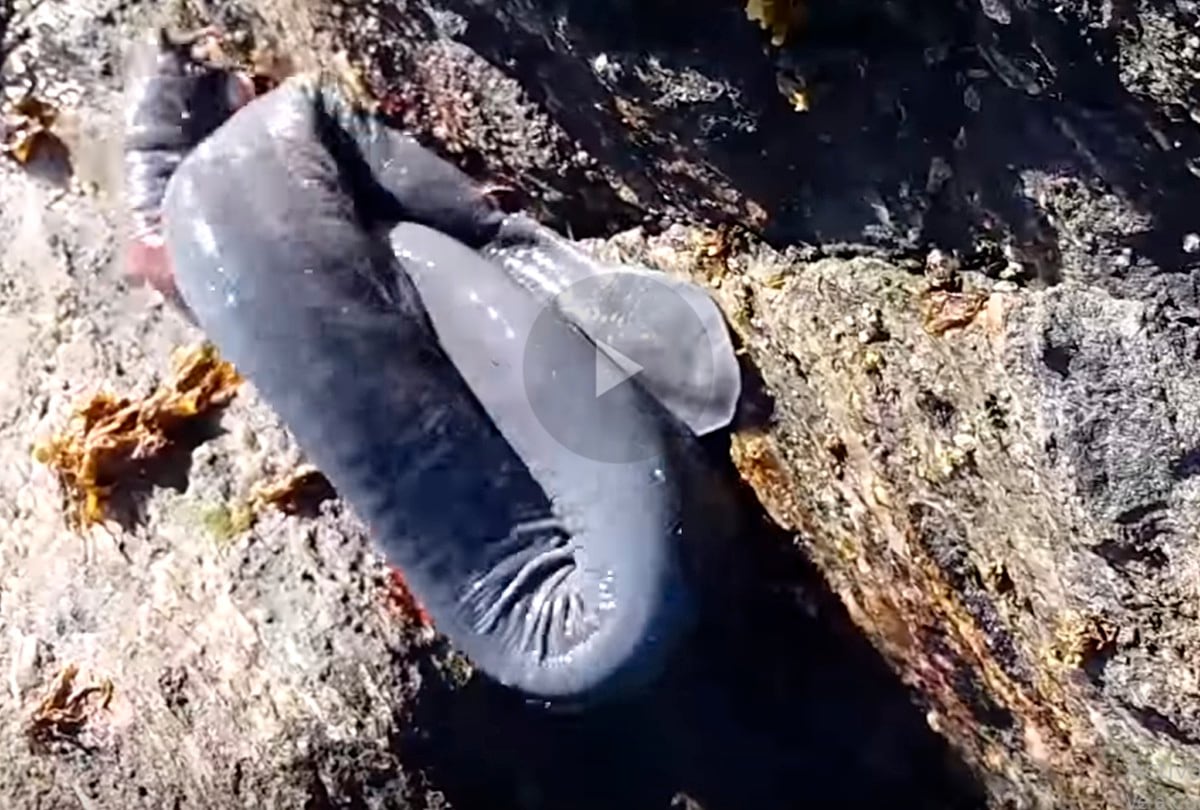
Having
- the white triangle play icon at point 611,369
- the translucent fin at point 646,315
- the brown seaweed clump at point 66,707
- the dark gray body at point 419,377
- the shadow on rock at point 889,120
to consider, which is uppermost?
the shadow on rock at point 889,120

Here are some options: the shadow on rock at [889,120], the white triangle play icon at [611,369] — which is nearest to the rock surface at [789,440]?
the shadow on rock at [889,120]

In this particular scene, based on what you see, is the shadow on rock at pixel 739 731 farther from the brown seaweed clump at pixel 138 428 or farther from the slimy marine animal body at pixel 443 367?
the brown seaweed clump at pixel 138 428

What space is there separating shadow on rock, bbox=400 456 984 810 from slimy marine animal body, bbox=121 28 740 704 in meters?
0.17

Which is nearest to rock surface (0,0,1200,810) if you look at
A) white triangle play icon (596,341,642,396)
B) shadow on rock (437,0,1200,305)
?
shadow on rock (437,0,1200,305)

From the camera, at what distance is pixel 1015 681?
160 centimetres

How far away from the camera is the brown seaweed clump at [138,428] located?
1.97 m

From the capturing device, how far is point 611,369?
1727 mm

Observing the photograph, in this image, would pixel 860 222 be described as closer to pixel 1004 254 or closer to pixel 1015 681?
pixel 1004 254

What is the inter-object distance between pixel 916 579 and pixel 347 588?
0.71 m

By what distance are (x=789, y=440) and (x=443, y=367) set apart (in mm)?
417

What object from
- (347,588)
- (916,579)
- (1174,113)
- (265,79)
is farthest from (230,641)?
(1174,113)

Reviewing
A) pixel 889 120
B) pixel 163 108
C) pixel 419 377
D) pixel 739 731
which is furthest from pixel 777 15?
pixel 739 731

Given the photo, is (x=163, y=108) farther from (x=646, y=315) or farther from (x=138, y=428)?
(x=646, y=315)
